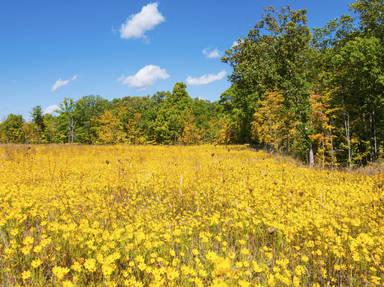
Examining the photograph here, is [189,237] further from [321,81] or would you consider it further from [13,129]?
[13,129]

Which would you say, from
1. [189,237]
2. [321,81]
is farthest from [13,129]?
[189,237]

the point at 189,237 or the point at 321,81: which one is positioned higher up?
the point at 321,81

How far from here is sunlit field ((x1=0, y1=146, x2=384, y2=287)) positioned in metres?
3.27

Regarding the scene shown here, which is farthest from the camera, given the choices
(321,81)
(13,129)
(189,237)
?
(13,129)

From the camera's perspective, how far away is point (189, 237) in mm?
4680

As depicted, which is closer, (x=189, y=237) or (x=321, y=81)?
(x=189, y=237)

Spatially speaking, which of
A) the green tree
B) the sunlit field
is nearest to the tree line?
the sunlit field

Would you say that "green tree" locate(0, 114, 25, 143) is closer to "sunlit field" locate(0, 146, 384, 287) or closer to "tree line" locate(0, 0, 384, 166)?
"tree line" locate(0, 0, 384, 166)

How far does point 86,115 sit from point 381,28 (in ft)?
188

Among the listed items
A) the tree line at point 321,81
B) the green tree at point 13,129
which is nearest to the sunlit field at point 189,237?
the tree line at point 321,81

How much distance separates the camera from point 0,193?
20.0ft

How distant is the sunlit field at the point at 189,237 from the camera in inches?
129

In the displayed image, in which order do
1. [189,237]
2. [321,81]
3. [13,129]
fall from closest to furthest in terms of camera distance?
[189,237], [321,81], [13,129]

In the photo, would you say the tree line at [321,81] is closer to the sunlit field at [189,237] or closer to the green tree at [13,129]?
the sunlit field at [189,237]
